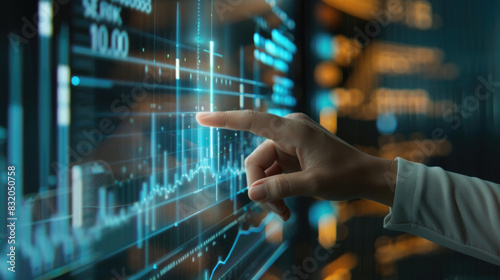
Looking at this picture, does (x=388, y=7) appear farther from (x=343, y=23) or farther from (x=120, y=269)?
(x=120, y=269)

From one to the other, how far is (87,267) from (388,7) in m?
2.12

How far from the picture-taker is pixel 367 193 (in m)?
0.74

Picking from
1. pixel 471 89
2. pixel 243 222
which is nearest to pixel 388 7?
pixel 471 89

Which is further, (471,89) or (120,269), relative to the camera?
(471,89)

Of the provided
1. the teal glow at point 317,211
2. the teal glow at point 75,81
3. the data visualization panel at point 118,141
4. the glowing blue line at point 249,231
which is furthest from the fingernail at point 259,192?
the teal glow at point 317,211

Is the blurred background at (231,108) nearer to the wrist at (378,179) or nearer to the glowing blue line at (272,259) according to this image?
the glowing blue line at (272,259)

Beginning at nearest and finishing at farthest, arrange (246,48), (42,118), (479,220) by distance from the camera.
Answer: (42,118)
(479,220)
(246,48)

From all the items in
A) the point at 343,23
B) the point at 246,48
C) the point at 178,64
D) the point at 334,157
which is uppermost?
the point at 343,23

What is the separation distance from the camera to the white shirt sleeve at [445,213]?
0.73 meters

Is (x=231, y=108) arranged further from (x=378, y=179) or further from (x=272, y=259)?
(x=272, y=259)

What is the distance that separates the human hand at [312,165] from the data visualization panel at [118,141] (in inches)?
5.4

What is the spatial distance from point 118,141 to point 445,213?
611 mm

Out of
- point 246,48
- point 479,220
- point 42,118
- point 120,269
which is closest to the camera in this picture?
point 42,118

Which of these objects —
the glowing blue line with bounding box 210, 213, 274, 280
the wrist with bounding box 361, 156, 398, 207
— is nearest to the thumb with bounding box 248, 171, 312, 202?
the wrist with bounding box 361, 156, 398, 207
